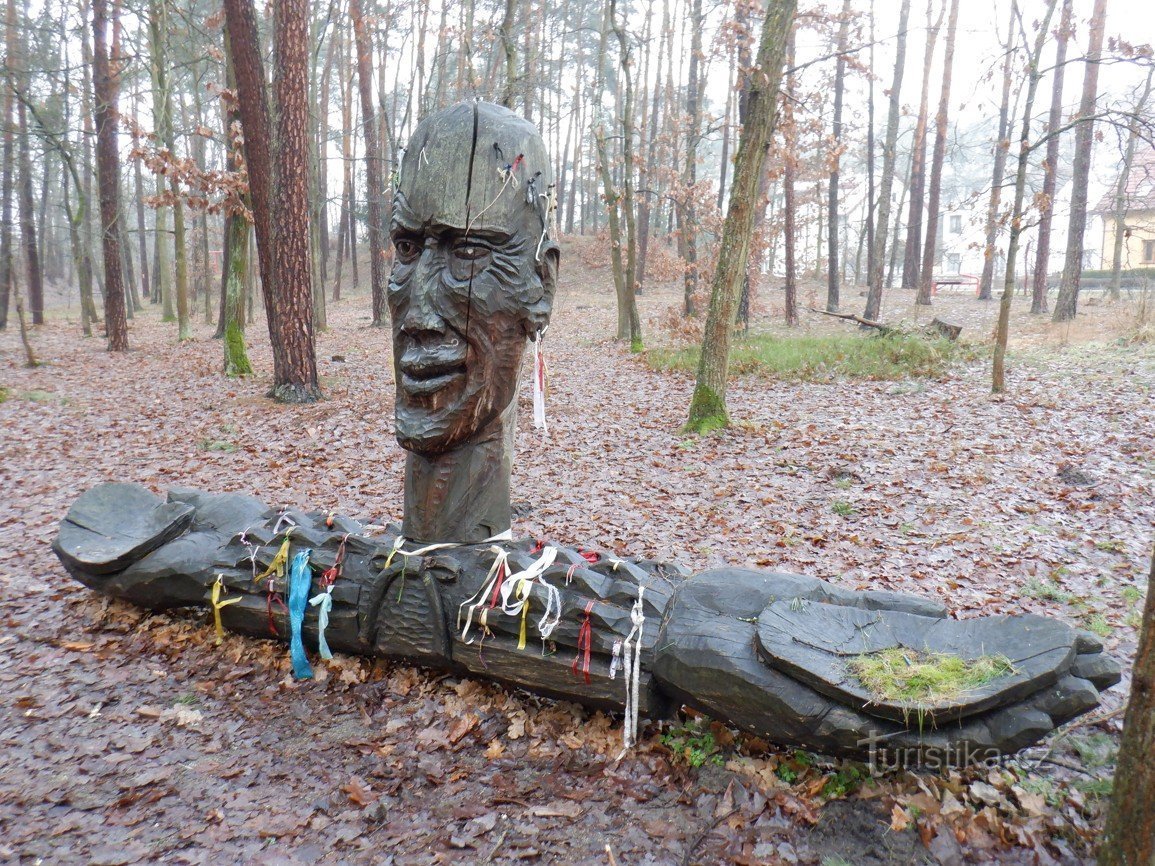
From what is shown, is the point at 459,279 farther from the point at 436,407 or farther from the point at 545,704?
the point at 545,704

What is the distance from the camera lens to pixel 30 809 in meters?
2.80

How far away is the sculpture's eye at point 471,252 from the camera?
11.1ft

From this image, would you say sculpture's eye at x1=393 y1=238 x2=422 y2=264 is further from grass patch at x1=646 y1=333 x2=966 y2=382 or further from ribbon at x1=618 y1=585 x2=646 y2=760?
grass patch at x1=646 y1=333 x2=966 y2=382

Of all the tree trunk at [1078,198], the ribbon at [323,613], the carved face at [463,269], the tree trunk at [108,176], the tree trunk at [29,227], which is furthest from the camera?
the tree trunk at [29,227]

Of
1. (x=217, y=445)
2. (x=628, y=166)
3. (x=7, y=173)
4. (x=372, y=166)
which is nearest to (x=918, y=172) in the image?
(x=628, y=166)

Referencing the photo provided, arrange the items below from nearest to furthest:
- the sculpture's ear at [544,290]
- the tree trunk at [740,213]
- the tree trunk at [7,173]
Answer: the sculpture's ear at [544,290] → the tree trunk at [740,213] → the tree trunk at [7,173]

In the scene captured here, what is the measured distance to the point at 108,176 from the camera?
1509 centimetres

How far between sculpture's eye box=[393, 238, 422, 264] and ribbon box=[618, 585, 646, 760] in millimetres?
2026

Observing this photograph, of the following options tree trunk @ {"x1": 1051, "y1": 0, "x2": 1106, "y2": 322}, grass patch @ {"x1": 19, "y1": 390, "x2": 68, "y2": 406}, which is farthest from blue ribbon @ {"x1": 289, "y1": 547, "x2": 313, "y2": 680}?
tree trunk @ {"x1": 1051, "y1": 0, "x2": 1106, "y2": 322}

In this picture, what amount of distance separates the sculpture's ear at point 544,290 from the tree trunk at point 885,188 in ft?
52.2

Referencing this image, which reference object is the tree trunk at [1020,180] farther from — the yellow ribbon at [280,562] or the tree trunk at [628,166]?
the yellow ribbon at [280,562]

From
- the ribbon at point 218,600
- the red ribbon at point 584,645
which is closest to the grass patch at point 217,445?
the ribbon at point 218,600

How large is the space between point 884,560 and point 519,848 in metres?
3.48

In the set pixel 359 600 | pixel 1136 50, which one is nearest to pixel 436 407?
pixel 359 600
